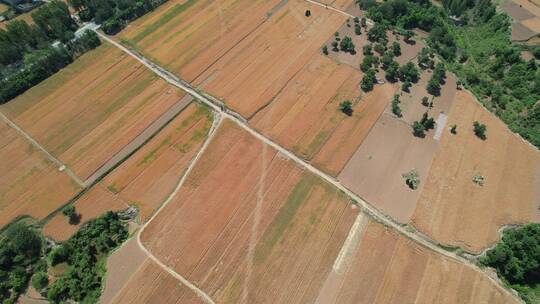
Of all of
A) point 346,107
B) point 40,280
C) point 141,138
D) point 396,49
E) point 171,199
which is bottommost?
point 40,280

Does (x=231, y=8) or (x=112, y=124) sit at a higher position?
(x=231, y=8)

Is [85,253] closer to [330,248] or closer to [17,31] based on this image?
[330,248]

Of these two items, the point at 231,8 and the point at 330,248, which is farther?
the point at 231,8

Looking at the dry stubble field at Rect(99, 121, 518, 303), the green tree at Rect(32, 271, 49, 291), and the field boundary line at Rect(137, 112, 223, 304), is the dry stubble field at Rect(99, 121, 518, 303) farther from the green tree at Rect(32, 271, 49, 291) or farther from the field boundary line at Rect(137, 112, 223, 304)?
the green tree at Rect(32, 271, 49, 291)

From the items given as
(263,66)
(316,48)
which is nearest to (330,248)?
(263,66)

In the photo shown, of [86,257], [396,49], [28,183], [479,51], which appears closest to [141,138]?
[28,183]

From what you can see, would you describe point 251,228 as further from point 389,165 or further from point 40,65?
point 40,65

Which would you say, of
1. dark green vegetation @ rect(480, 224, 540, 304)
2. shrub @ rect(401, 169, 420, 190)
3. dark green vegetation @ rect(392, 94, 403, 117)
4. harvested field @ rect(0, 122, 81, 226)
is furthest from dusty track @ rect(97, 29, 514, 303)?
dark green vegetation @ rect(392, 94, 403, 117)
